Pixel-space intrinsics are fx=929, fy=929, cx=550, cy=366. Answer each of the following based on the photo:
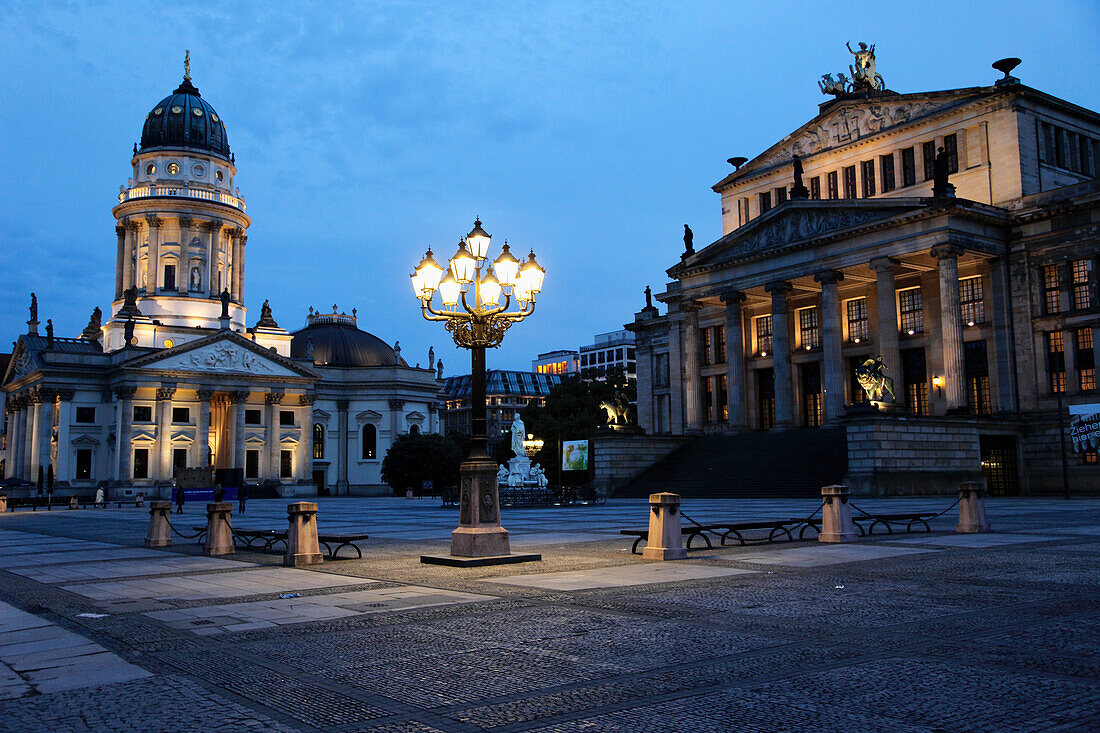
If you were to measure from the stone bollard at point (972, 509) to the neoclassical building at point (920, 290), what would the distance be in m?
22.0

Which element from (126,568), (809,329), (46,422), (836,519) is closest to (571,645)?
(126,568)

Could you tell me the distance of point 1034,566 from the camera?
14.8 metres

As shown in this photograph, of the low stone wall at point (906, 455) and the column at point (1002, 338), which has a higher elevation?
the column at point (1002, 338)

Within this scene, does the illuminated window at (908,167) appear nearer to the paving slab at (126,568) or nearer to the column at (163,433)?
the paving slab at (126,568)

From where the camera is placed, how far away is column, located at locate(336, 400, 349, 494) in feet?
332

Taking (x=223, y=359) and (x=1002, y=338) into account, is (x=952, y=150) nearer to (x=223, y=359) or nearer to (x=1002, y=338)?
(x=1002, y=338)

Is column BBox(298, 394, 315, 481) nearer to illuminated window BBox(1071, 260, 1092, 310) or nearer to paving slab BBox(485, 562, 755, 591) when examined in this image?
illuminated window BBox(1071, 260, 1092, 310)

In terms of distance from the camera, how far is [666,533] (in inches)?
681

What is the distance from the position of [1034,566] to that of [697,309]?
164 ft

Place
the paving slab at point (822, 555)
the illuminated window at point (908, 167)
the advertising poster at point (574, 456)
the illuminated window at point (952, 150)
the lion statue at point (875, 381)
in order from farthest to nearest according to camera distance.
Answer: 1. the illuminated window at point (908, 167)
2. the illuminated window at point (952, 150)
3. the advertising poster at point (574, 456)
4. the lion statue at point (875, 381)
5. the paving slab at point (822, 555)

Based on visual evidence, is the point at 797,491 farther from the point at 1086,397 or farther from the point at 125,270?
the point at 125,270

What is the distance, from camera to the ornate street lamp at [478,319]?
1675cm

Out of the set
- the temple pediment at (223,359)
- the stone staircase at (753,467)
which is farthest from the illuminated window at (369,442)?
the stone staircase at (753,467)

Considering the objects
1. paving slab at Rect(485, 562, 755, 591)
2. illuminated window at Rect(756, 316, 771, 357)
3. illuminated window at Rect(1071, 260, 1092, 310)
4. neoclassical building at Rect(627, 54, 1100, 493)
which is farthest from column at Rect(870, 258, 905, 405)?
paving slab at Rect(485, 562, 755, 591)
